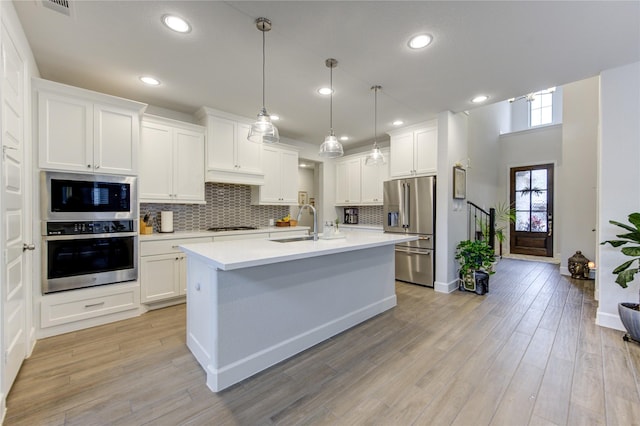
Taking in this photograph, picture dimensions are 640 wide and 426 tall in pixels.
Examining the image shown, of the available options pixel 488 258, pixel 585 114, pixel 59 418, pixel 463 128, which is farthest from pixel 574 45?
pixel 59 418

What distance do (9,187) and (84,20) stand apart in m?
1.32

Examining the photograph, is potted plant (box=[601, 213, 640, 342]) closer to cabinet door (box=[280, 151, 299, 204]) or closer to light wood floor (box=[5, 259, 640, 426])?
light wood floor (box=[5, 259, 640, 426])

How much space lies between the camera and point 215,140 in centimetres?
386

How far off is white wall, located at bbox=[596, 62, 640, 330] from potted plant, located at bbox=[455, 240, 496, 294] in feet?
3.83

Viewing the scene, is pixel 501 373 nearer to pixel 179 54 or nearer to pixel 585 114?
pixel 179 54

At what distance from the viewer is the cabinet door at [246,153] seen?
409 centimetres

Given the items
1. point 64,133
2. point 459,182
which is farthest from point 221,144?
point 459,182

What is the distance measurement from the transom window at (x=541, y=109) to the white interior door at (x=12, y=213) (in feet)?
31.7

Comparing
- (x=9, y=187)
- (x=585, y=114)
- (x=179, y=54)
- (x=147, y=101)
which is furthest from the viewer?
(x=585, y=114)

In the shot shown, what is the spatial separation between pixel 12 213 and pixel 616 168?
5.17 meters

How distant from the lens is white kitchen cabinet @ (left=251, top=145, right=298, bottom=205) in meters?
4.56

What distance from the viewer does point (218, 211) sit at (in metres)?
4.28

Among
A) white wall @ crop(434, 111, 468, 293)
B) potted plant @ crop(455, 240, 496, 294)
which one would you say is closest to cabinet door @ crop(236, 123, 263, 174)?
white wall @ crop(434, 111, 468, 293)

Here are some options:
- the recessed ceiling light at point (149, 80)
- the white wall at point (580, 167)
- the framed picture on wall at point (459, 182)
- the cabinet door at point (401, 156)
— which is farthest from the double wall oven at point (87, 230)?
the white wall at point (580, 167)
